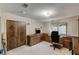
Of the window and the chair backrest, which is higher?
the window

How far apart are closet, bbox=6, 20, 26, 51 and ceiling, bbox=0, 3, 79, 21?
0.65 feet

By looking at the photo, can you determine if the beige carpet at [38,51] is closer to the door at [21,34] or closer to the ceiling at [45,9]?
the door at [21,34]

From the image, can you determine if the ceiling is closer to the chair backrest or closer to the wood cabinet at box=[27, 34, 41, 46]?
the chair backrest

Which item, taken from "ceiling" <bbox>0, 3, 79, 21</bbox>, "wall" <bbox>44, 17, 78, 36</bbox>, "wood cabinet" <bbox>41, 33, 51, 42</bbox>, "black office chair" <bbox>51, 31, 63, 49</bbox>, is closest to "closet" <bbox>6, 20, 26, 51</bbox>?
"ceiling" <bbox>0, 3, 79, 21</bbox>

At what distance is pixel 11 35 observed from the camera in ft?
5.14

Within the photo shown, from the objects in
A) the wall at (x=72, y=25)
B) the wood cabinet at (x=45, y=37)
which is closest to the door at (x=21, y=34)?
the wood cabinet at (x=45, y=37)

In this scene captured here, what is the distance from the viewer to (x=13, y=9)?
→ 1.51 m

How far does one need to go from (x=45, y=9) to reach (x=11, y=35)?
0.80 m

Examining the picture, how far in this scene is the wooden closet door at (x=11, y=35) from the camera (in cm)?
153

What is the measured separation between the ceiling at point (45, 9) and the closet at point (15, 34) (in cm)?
20

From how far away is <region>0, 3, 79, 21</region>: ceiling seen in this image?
149 cm
